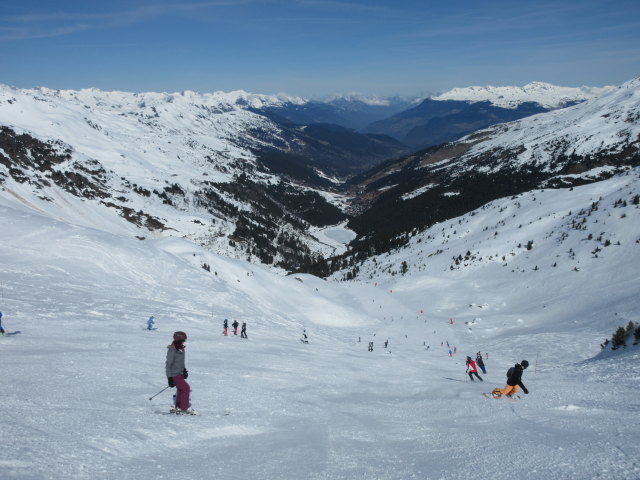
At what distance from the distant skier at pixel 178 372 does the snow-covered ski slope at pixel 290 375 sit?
1.72 ft

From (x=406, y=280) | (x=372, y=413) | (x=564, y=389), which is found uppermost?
(x=406, y=280)

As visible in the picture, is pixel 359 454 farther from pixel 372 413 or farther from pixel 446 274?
pixel 446 274

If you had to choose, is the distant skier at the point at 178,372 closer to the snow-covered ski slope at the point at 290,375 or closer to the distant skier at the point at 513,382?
the snow-covered ski slope at the point at 290,375

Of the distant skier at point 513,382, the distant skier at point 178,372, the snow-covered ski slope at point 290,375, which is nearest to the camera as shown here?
the snow-covered ski slope at point 290,375

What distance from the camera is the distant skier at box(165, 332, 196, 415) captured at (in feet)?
35.9

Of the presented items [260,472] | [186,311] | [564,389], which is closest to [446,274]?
[186,311]

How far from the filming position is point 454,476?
8125 mm

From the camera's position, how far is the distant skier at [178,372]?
10930 mm

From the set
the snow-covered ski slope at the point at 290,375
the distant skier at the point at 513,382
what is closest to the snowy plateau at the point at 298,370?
the snow-covered ski slope at the point at 290,375

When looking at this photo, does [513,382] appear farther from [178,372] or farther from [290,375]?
[178,372]

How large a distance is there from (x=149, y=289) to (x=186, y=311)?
576 centimetres

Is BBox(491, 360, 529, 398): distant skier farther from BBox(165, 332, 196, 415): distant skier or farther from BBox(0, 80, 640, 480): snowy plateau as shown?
BBox(165, 332, 196, 415): distant skier

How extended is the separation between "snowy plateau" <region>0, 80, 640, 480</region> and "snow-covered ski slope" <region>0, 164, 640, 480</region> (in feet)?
0.28

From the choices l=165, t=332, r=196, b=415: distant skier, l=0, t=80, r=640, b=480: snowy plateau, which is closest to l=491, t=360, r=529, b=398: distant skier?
l=0, t=80, r=640, b=480: snowy plateau
